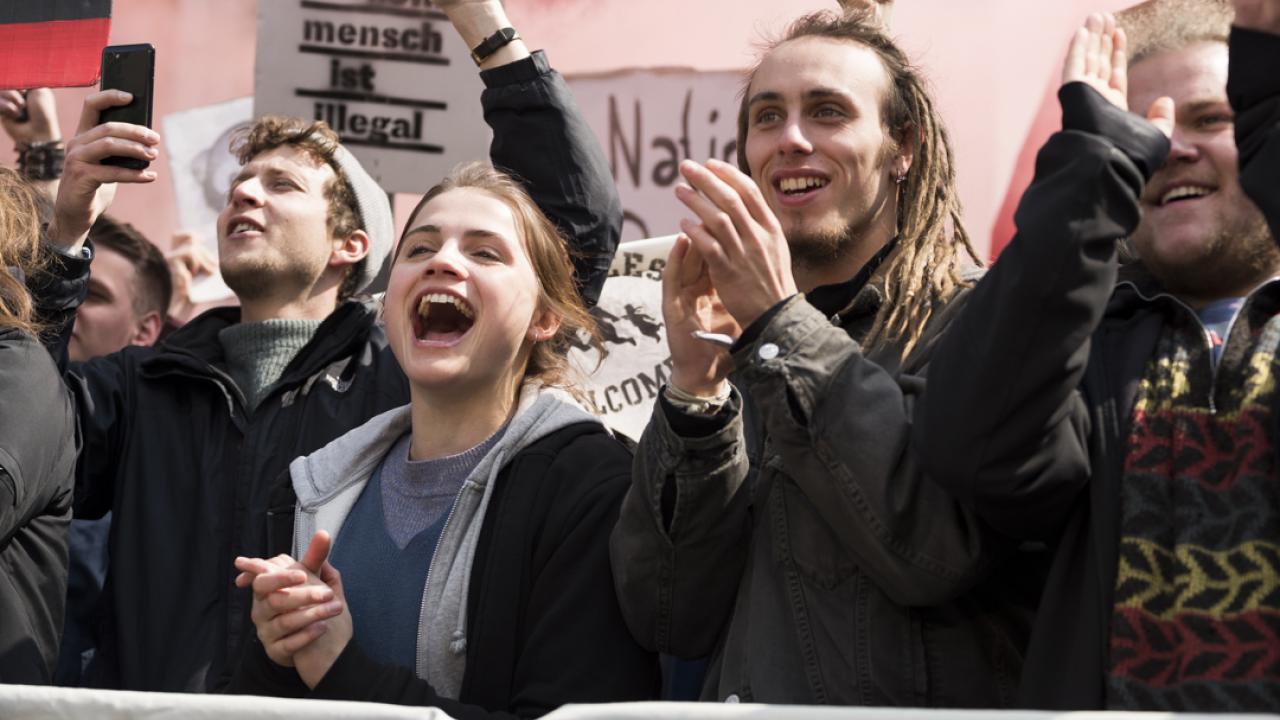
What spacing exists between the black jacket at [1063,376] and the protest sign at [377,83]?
260cm

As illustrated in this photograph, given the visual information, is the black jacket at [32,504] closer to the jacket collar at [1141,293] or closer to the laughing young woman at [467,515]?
the laughing young woman at [467,515]

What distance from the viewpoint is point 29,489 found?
2777 mm

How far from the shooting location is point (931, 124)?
3.04m

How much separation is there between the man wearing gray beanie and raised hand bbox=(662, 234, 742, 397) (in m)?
0.82

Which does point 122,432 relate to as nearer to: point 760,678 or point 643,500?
point 643,500

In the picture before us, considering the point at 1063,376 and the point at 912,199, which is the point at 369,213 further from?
the point at 1063,376

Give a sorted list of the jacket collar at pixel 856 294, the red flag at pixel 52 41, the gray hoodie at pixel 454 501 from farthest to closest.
→ 1. the red flag at pixel 52 41
2. the jacket collar at pixel 856 294
3. the gray hoodie at pixel 454 501

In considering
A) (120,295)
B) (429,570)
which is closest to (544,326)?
(429,570)

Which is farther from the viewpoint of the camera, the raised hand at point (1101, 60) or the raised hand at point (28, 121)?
the raised hand at point (28, 121)

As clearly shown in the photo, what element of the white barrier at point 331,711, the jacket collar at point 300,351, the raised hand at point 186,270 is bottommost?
the white barrier at point 331,711

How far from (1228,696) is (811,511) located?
0.62m

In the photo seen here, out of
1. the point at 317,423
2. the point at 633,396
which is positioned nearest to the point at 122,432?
the point at 317,423

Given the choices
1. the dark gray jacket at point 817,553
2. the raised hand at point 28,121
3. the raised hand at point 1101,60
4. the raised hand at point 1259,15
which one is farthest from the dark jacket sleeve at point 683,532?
the raised hand at point 28,121

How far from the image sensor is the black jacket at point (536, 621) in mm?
2424
